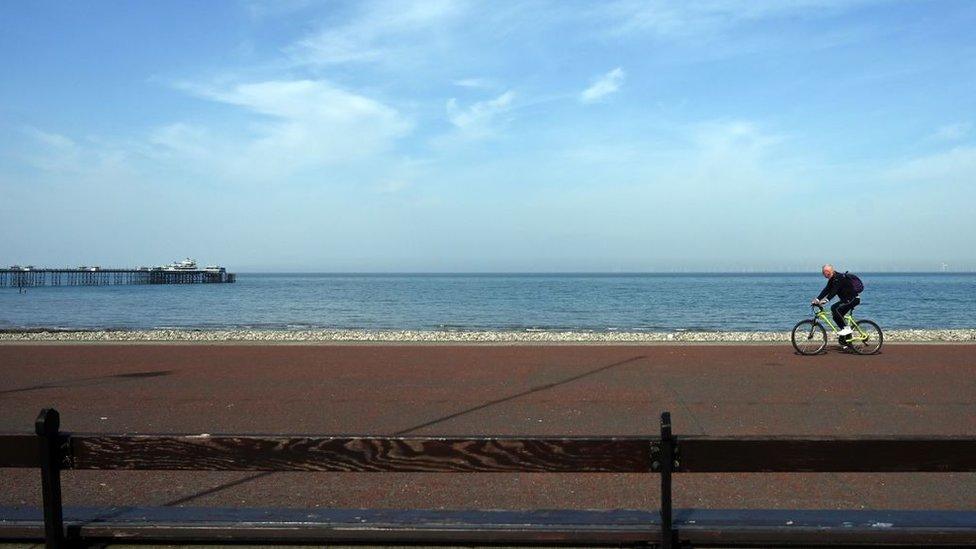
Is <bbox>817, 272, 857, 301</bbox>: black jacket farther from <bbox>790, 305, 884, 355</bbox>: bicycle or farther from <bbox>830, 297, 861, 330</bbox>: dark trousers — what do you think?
<bbox>790, 305, 884, 355</bbox>: bicycle

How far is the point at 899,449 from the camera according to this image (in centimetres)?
359

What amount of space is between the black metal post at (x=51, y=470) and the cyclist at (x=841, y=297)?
14.7 meters

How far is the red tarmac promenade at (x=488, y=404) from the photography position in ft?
20.5

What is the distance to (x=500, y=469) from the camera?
3.78 metres

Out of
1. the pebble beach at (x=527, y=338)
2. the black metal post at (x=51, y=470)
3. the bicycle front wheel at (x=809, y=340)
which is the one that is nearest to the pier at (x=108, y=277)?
the pebble beach at (x=527, y=338)

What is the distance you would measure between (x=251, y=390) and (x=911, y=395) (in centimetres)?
925

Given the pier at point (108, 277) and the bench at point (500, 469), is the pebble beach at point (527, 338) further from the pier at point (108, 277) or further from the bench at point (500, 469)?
the pier at point (108, 277)

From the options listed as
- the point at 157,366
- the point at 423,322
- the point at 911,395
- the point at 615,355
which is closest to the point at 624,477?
the point at 911,395

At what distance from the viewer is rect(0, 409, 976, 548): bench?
3.64 metres

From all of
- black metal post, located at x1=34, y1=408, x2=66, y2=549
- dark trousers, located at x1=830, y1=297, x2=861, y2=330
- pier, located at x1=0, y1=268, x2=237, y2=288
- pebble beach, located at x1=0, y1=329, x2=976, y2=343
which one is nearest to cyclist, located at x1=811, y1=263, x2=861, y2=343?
dark trousers, located at x1=830, y1=297, x2=861, y2=330

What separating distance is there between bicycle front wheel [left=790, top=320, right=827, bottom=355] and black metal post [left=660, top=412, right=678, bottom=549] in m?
13.2

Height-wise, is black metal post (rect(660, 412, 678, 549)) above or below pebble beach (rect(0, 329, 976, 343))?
above

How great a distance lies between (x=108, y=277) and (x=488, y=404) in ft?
475

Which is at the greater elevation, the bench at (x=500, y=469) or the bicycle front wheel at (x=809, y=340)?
the bench at (x=500, y=469)
